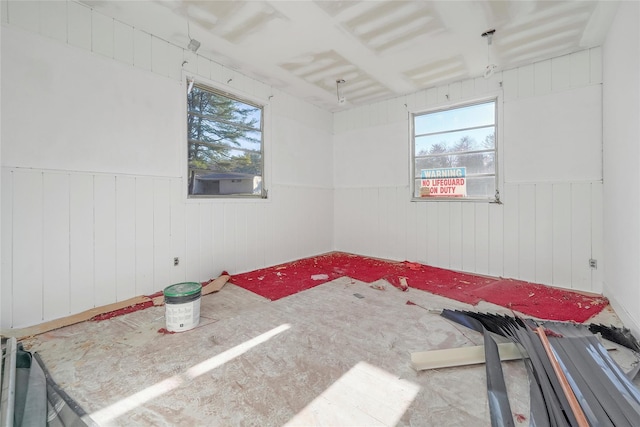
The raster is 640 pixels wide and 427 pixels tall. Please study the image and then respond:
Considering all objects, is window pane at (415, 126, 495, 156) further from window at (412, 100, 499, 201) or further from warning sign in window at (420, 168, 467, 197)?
warning sign in window at (420, 168, 467, 197)

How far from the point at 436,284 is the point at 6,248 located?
4.41m

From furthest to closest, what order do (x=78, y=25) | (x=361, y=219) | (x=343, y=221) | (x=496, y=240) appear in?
(x=343, y=221) < (x=361, y=219) < (x=496, y=240) < (x=78, y=25)

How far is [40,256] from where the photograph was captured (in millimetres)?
2523

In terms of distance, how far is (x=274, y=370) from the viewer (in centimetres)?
189

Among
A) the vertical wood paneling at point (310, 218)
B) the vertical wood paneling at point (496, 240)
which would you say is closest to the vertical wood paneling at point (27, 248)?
the vertical wood paneling at point (310, 218)

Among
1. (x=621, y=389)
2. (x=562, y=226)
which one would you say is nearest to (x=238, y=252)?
(x=621, y=389)

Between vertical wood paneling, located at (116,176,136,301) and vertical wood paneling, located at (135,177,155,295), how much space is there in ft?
0.13

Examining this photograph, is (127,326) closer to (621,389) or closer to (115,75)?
(115,75)

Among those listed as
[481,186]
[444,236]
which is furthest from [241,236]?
[481,186]

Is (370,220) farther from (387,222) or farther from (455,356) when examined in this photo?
(455,356)

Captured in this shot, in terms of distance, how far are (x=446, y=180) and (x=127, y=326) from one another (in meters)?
4.54

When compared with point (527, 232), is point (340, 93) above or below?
above

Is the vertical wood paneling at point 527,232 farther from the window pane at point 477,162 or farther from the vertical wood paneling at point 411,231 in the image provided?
the vertical wood paneling at point 411,231

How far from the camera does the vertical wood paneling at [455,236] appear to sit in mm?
4402
